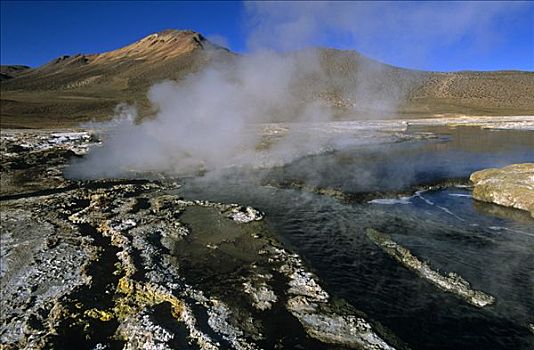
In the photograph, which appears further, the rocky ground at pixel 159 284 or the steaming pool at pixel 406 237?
the steaming pool at pixel 406 237

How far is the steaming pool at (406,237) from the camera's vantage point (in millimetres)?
7520

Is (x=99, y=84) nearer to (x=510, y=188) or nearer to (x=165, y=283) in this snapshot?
(x=510, y=188)

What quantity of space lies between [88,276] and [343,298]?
5.62 m

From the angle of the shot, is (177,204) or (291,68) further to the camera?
(291,68)

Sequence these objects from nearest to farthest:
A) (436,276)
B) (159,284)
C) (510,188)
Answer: (159,284), (436,276), (510,188)

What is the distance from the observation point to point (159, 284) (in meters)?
8.73

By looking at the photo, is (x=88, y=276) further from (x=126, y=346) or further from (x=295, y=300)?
(x=295, y=300)

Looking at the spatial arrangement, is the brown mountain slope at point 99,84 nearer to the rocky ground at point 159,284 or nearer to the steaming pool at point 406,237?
the steaming pool at point 406,237

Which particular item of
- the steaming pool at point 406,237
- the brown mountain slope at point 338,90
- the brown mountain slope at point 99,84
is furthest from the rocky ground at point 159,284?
the brown mountain slope at point 99,84

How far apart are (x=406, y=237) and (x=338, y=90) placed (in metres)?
90.9

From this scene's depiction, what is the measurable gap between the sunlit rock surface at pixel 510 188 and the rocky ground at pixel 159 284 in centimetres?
870

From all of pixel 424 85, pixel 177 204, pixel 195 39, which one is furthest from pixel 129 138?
pixel 195 39

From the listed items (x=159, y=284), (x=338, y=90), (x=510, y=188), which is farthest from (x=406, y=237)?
(x=338, y=90)

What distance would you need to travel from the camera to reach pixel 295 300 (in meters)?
8.17
